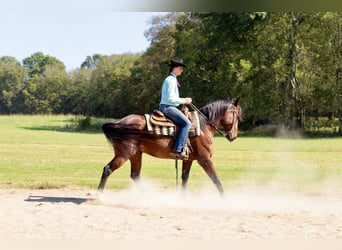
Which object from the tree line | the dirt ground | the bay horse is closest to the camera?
the dirt ground

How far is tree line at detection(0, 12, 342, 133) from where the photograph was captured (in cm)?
2255

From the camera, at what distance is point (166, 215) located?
5281mm

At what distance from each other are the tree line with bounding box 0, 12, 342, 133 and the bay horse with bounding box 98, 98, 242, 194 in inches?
569

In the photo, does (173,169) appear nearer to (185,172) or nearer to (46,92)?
(185,172)

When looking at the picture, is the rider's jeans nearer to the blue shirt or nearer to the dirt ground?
the blue shirt

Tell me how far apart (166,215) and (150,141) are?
1086 millimetres

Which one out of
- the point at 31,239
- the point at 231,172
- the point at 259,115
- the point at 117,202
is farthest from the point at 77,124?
the point at 31,239

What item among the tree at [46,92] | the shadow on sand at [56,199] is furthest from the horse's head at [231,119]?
the tree at [46,92]

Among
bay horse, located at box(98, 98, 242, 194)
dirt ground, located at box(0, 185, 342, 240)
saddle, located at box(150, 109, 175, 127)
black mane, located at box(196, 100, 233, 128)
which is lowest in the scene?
dirt ground, located at box(0, 185, 342, 240)

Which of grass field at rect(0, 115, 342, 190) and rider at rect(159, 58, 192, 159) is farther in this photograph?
grass field at rect(0, 115, 342, 190)

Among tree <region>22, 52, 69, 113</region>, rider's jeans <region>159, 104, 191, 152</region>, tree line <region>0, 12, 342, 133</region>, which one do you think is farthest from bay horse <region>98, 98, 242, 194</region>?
tree <region>22, 52, 69, 113</region>

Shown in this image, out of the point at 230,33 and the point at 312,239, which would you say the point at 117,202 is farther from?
the point at 230,33

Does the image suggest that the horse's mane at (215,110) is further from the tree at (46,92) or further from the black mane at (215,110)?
the tree at (46,92)

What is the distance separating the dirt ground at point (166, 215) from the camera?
4.39m
